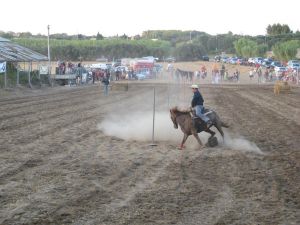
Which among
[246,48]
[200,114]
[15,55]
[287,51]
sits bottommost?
[200,114]

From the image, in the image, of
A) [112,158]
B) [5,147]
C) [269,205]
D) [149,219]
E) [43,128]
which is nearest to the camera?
[149,219]

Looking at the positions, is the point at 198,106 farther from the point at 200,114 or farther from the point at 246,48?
the point at 246,48

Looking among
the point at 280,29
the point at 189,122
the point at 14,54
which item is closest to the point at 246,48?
the point at 280,29

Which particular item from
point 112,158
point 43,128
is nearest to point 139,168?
point 112,158

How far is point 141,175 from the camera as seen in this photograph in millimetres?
11523

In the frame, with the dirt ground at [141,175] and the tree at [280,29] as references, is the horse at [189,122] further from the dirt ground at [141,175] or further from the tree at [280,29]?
the tree at [280,29]

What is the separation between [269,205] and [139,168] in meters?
3.90

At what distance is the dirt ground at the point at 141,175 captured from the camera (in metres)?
8.54

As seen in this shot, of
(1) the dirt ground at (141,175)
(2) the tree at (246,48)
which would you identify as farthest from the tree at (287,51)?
(1) the dirt ground at (141,175)

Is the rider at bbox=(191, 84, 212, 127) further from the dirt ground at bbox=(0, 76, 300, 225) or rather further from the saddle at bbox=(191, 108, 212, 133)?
the dirt ground at bbox=(0, 76, 300, 225)

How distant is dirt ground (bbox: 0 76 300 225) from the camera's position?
8539mm

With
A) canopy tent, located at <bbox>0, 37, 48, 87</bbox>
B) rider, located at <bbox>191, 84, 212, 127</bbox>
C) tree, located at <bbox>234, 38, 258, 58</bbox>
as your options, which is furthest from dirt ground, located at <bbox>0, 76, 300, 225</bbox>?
tree, located at <bbox>234, 38, 258, 58</bbox>

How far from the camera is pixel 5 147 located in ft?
49.2

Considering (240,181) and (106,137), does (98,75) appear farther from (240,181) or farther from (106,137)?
(240,181)
